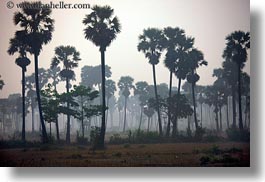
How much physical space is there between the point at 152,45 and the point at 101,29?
2.68 ft

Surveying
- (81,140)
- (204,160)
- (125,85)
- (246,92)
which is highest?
(125,85)

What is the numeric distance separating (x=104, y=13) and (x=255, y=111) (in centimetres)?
267

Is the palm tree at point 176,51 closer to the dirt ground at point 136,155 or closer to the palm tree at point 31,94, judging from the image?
the dirt ground at point 136,155

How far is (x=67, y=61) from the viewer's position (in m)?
8.04

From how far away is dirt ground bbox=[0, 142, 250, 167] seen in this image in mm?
7871

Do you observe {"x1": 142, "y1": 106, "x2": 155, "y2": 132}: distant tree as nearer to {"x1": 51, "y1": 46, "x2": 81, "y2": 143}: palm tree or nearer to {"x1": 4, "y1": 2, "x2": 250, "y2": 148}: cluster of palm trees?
{"x1": 4, "y1": 2, "x2": 250, "y2": 148}: cluster of palm trees

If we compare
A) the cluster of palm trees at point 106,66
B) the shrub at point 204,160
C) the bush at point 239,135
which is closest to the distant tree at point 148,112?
the cluster of palm trees at point 106,66

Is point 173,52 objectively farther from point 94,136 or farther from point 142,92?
point 94,136

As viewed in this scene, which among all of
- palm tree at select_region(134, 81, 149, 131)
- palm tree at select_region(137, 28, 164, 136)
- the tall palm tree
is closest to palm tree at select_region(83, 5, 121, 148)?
palm tree at select_region(137, 28, 164, 136)

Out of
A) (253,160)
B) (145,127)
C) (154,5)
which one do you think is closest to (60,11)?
(154,5)

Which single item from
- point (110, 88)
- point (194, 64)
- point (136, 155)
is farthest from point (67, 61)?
point (194, 64)

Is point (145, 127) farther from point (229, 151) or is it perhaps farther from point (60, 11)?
point (60, 11)

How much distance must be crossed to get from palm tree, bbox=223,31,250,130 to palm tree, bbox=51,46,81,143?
2.25 meters

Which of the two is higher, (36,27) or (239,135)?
(36,27)
